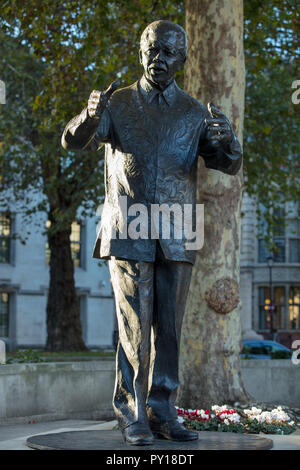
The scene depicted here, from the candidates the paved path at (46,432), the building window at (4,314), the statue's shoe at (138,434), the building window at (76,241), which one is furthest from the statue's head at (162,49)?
the building window at (76,241)

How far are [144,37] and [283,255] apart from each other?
46.8 metres

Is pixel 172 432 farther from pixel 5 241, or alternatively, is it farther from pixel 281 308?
pixel 281 308

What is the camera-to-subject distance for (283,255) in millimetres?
51344

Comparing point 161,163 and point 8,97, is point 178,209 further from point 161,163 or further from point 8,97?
point 8,97

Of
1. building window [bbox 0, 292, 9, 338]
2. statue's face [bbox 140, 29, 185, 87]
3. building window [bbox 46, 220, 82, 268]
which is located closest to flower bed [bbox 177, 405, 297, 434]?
statue's face [bbox 140, 29, 185, 87]

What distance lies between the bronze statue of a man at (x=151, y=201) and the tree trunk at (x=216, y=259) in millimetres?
4543

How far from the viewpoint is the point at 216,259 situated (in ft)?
32.8

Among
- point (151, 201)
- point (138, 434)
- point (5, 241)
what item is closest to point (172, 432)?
point (138, 434)

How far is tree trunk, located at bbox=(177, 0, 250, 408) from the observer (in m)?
9.89

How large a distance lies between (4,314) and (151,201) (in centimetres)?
3500

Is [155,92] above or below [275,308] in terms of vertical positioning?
above

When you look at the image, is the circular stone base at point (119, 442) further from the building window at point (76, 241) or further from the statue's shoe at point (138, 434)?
the building window at point (76, 241)
